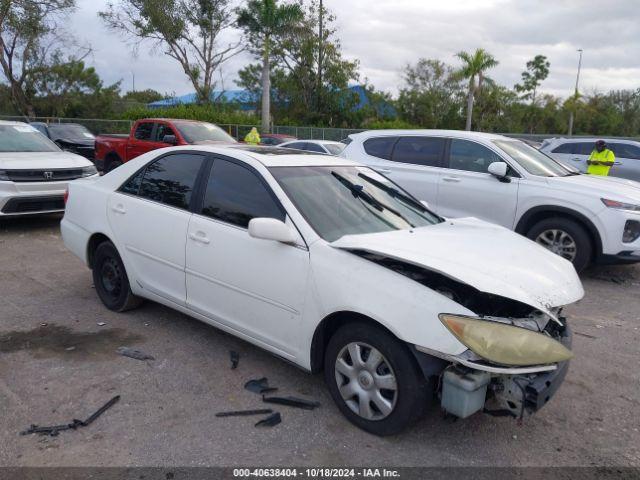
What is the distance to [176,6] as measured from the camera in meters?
35.4

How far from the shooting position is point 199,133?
38.1 ft

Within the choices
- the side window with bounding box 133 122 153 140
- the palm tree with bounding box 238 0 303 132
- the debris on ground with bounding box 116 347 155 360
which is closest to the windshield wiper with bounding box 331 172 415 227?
the debris on ground with bounding box 116 347 155 360

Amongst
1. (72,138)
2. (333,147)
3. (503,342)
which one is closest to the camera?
(503,342)

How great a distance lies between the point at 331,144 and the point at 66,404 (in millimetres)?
12171

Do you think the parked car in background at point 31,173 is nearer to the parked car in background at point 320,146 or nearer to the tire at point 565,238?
the parked car in background at point 320,146

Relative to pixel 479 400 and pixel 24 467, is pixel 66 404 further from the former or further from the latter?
pixel 479 400

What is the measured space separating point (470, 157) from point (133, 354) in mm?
5157

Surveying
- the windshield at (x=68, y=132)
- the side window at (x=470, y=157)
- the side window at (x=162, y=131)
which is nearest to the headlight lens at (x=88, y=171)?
the side window at (x=162, y=131)

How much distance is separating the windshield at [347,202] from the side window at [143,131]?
929 centimetres

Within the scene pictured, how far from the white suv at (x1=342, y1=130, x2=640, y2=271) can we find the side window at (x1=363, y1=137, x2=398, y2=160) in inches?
0.6

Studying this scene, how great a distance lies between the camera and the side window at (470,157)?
707 centimetres

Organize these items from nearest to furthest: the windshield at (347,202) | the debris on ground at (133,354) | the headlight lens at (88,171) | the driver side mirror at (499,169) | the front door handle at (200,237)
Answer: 1. the windshield at (347,202)
2. the front door handle at (200,237)
3. the debris on ground at (133,354)
4. the driver side mirror at (499,169)
5. the headlight lens at (88,171)

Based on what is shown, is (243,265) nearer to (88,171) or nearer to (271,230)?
(271,230)

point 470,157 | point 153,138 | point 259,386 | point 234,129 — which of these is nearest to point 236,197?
point 259,386
